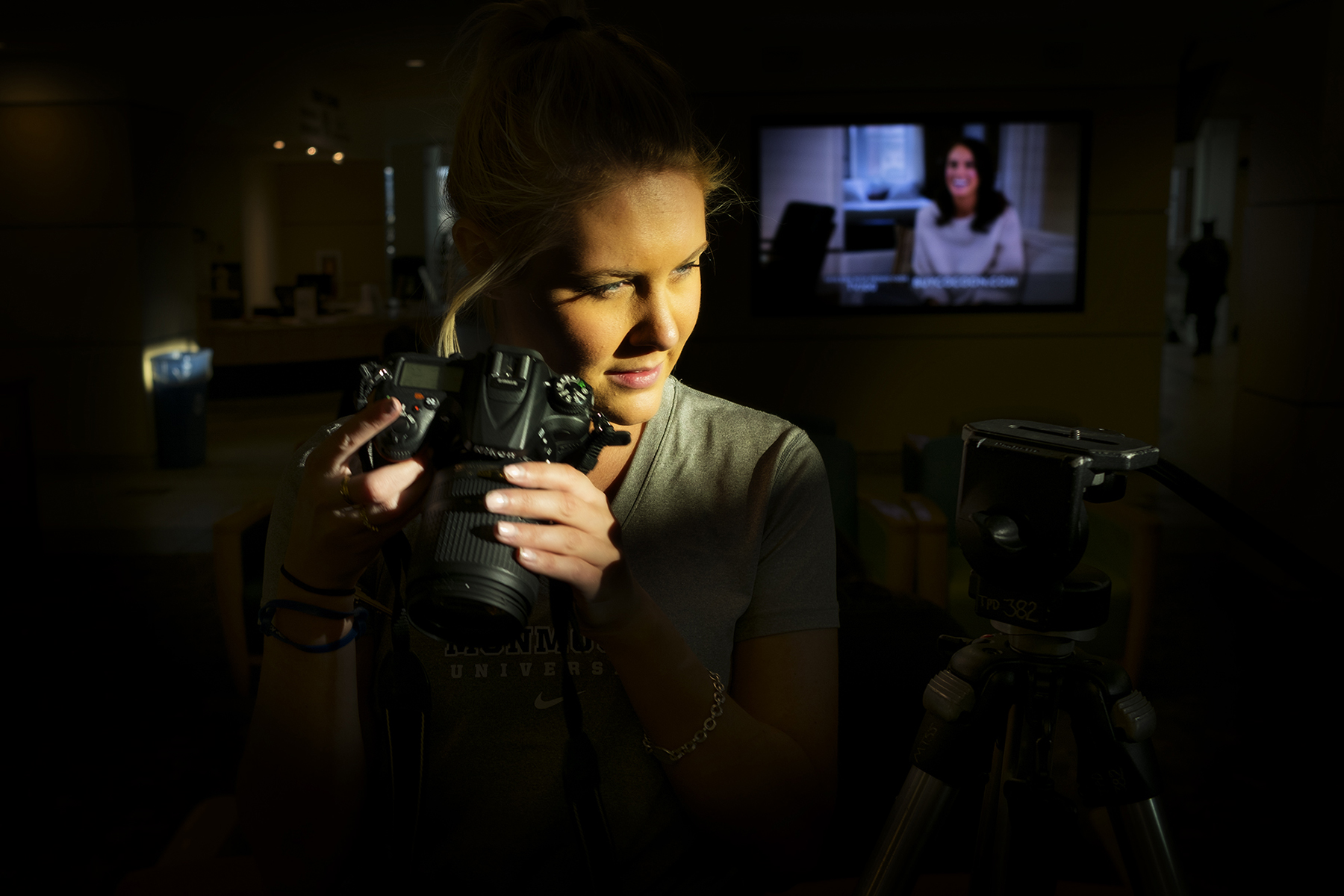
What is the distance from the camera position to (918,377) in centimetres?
591

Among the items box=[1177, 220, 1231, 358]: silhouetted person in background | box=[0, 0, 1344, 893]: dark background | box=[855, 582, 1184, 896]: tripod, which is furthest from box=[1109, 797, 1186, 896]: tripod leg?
box=[1177, 220, 1231, 358]: silhouetted person in background

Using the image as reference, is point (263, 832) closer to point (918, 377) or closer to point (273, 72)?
point (918, 377)

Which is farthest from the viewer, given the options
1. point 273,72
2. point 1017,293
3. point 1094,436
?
point 273,72

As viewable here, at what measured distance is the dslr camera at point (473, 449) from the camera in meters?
0.70

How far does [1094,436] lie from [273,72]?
771 centimetres

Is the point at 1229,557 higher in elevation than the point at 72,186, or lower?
lower

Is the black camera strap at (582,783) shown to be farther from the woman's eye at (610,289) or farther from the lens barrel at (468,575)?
the woman's eye at (610,289)

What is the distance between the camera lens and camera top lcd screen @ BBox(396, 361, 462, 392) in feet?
2.66

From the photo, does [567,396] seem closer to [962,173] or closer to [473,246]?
[473,246]

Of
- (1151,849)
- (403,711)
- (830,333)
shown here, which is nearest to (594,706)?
(403,711)

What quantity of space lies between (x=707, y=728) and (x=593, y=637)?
0.12 m

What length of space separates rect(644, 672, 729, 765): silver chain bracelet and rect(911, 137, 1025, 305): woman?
205 inches

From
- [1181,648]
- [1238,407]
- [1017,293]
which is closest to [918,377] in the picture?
[1017,293]

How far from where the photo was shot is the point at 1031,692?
3.01 feet
